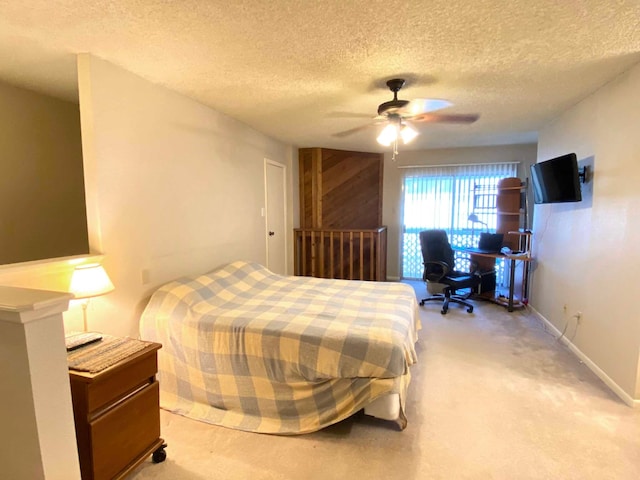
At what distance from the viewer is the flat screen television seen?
112 inches

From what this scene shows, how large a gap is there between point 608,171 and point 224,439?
131 inches

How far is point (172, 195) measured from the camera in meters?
2.72

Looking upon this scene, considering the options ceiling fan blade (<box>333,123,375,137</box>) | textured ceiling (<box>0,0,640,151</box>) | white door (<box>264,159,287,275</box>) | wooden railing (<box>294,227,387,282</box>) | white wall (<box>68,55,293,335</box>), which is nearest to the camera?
textured ceiling (<box>0,0,640,151</box>)

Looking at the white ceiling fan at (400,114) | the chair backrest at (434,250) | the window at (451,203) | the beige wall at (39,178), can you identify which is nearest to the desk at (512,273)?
A: the chair backrest at (434,250)

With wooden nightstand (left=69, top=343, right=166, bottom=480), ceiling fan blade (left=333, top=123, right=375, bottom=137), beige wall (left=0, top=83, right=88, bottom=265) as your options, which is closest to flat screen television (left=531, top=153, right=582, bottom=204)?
ceiling fan blade (left=333, top=123, right=375, bottom=137)

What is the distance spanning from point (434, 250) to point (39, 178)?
167 inches

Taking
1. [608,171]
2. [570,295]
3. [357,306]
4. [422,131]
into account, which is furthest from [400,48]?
[570,295]

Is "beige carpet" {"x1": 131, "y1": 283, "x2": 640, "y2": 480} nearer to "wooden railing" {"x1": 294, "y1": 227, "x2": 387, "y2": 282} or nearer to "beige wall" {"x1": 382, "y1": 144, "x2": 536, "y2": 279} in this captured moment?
"wooden railing" {"x1": 294, "y1": 227, "x2": 387, "y2": 282}

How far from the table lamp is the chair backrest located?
3.54 m

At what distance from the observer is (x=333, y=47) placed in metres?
1.94

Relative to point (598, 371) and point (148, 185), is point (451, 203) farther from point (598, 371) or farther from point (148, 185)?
point (148, 185)

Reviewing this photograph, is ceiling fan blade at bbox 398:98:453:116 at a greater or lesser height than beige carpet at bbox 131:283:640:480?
greater

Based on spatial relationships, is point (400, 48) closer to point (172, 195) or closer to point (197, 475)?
point (172, 195)

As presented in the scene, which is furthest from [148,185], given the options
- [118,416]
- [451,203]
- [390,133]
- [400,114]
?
[451,203]
